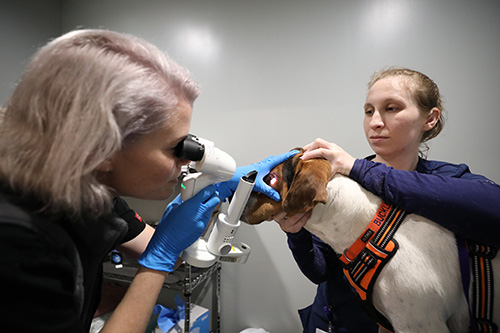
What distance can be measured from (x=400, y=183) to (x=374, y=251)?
Result: 270 millimetres

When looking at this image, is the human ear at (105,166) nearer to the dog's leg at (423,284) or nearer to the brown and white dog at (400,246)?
the brown and white dog at (400,246)

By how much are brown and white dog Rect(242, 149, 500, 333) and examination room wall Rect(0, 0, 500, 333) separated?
40.6 inches

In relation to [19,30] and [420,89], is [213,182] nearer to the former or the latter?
[420,89]

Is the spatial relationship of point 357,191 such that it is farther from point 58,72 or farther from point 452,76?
point 452,76

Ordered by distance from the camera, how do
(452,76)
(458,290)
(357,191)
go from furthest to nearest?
(452,76), (357,191), (458,290)

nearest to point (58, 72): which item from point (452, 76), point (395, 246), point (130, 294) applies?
point (130, 294)

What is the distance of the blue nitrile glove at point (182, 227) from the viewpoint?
0.87m

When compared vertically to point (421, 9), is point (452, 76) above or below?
below

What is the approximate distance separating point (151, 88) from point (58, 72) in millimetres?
199

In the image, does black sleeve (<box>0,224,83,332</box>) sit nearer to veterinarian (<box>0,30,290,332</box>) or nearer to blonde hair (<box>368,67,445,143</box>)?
veterinarian (<box>0,30,290,332</box>)

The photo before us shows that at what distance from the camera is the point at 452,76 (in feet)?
5.36

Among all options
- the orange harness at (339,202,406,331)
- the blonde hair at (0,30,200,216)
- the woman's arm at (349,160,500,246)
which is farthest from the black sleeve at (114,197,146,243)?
the woman's arm at (349,160,500,246)

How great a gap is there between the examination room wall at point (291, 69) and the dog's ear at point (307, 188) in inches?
40.7

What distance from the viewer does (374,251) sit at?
87 centimetres
